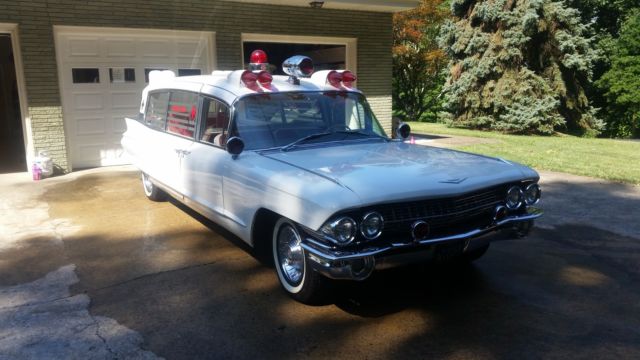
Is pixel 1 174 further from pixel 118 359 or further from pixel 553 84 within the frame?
pixel 553 84

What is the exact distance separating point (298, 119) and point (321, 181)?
4.49ft

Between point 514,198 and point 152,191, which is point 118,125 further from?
point 514,198

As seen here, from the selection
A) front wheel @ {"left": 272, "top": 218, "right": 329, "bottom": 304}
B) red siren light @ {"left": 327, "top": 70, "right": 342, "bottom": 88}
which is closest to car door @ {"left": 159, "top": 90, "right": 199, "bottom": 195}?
red siren light @ {"left": 327, "top": 70, "right": 342, "bottom": 88}

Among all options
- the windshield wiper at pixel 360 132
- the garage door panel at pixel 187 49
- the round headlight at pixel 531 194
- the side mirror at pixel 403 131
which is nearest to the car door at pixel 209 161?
the windshield wiper at pixel 360 132

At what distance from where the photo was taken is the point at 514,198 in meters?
4.08

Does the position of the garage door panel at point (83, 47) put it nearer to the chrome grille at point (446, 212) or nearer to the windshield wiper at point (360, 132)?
the windshield wiper at point (360, 132)

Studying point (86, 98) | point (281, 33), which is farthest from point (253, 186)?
point (281, 33)

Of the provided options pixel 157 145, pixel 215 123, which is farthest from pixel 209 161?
pixel 157 145

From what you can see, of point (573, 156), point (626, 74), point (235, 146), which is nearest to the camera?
point (235, 146)

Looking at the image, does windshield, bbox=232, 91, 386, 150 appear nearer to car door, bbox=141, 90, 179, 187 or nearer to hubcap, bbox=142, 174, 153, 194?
car door, bbox=141, 90, 179, 187

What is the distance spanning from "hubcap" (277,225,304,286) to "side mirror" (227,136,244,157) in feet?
2.66

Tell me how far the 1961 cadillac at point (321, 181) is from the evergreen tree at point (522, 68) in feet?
47.0

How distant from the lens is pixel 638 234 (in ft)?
19.0

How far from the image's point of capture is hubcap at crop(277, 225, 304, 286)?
3.94 metres
